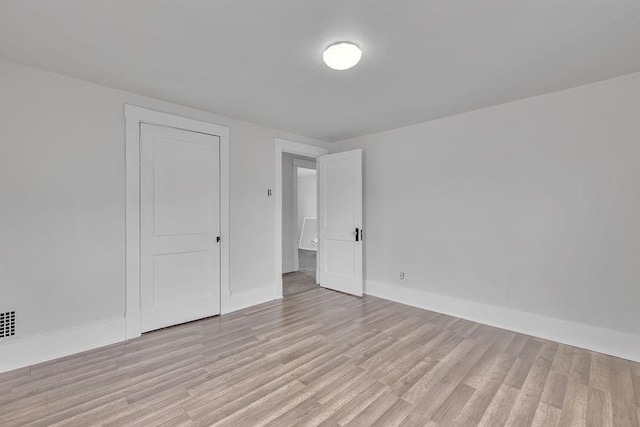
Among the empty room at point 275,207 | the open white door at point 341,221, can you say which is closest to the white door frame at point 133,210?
the empty room at point 275,207

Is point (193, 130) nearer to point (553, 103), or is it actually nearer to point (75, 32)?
point (75, 32)

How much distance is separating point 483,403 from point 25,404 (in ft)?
10.0

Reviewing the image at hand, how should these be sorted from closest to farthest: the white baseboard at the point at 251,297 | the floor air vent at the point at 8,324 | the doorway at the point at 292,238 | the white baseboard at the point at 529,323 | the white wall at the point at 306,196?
the floor air vent at the point at 8,324
the white baseboard at the point at 529,323
the white baseboard at the point at 251,297
the doorway at the point at 292,238
the white wall at the point at 306,196

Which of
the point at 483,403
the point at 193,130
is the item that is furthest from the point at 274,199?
the point at 483,403

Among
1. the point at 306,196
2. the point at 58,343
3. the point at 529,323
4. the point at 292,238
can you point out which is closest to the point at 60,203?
the point at 58,343

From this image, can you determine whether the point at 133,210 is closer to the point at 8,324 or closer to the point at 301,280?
the point at 8,324

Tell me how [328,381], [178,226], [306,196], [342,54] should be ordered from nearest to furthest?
1. [342,54]
2. [328,381]
3. [178,226]
4. [306,196]

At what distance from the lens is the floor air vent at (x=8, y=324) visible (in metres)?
2.32

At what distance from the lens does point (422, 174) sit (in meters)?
3.91

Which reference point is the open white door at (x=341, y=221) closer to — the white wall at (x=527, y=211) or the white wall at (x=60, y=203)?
the white wall at (x=527, y=211)

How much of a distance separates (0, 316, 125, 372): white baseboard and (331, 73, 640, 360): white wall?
11.0 feet

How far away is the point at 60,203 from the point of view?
257cm

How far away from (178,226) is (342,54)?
2.50 meters

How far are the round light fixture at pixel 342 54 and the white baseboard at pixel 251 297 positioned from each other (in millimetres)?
2942
